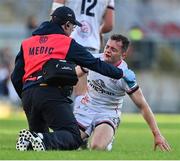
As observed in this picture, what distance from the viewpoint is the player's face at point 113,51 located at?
40.1ft

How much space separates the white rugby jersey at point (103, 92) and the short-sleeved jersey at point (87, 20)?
5.60 ft

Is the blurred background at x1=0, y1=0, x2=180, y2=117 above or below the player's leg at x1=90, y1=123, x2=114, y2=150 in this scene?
below

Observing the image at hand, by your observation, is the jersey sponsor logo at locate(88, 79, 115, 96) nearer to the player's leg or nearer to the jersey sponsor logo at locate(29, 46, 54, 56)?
the player's leg

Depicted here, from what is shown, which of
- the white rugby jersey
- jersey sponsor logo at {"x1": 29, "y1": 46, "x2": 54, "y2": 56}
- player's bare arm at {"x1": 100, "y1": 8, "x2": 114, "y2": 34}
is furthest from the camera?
player's bare arm at {"x1": 100, "y1": 8, "x2": 114, "y2": 34}

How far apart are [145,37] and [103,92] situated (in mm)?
28029

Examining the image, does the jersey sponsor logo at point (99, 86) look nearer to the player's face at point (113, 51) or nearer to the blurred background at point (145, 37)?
the player's face at point (113, 51)

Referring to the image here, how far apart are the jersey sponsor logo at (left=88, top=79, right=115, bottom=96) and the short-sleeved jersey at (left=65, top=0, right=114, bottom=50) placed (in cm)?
184

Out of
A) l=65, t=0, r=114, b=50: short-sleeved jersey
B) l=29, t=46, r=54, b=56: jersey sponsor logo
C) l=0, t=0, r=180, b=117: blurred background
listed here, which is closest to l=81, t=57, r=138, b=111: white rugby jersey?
l=29, t=46, r=54, b=56: jersey sponsor logo

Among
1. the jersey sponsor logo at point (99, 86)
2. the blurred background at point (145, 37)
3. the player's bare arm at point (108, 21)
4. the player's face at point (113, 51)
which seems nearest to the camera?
the player's face at point (113, 51)

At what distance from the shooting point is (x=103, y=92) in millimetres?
12734

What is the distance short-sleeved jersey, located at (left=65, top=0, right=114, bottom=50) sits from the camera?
47.5 ft

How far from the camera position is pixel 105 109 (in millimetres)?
12859

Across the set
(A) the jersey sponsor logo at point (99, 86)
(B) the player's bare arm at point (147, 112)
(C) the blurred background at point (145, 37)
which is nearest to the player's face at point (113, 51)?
(A) the jersey sponsor logo at point (99, 86)

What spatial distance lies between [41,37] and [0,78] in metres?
23.9
